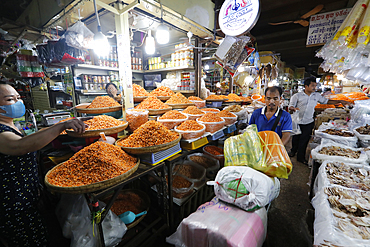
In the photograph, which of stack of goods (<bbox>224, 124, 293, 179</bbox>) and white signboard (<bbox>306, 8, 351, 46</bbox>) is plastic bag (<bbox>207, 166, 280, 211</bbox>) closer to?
stack of goods (<bbox>224, 124, 293, 179</bbox>)

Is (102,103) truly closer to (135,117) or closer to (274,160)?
(135,117)

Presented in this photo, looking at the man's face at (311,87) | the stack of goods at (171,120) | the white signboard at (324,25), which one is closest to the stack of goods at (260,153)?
the stack of goods at (171,120)

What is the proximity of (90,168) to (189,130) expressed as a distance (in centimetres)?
119

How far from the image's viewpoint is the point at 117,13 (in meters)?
2.16

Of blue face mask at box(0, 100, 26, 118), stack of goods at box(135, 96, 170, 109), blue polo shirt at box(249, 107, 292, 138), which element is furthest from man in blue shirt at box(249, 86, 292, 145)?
blue face mask at box(0, 100, 26, 118)

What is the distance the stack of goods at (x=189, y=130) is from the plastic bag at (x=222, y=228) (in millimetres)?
886

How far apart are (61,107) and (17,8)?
2708mm

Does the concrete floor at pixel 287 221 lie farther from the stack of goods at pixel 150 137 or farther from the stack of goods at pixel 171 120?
the stack of goods at pixel 171 120

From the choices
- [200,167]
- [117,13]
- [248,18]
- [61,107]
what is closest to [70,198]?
[200,167]

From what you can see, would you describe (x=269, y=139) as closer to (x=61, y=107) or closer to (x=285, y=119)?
(x=285, y=119)

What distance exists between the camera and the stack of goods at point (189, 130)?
2.01 m

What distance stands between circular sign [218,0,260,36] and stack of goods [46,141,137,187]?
2.79 meters

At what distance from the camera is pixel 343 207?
1.07 m

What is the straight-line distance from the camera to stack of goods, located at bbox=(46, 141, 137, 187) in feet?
3.81
